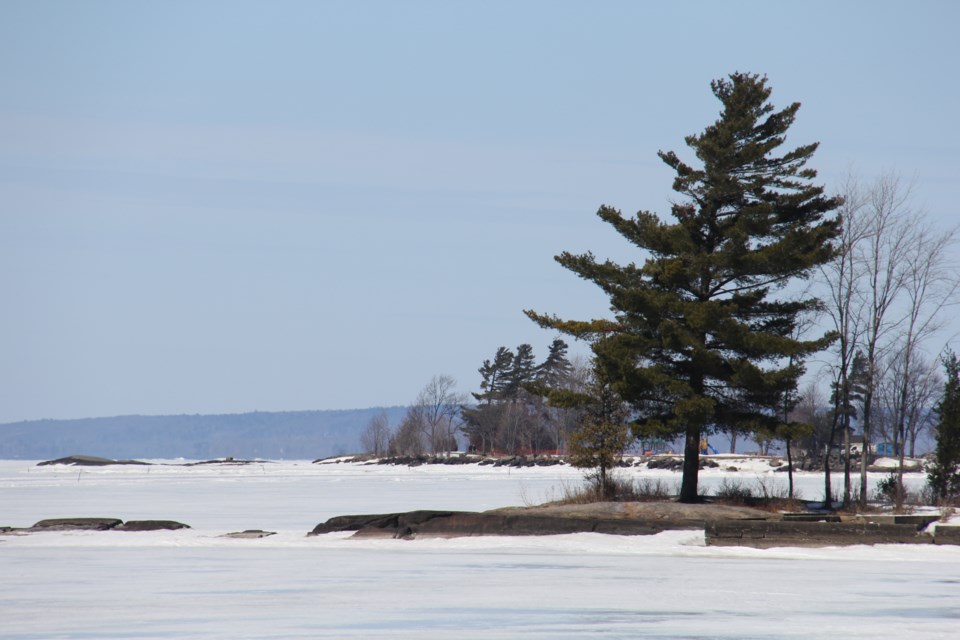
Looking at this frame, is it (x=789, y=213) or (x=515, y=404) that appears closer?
(x=789, y=213)

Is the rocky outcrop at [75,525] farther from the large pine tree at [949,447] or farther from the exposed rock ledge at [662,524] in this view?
the large pine tree at [949,447]

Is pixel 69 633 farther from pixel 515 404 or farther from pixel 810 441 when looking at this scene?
pixel 515 404

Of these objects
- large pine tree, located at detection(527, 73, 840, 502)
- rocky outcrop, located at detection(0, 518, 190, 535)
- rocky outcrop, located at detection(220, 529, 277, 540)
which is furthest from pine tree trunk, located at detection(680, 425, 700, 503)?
rocky outcrop, located at detection(0, 518, 190, 535)

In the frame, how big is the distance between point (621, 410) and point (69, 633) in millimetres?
23322

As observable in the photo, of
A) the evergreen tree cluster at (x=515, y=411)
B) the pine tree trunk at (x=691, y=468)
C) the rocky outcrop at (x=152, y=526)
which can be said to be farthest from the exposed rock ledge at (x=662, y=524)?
the evergreen tree cluster at (x=515, y=411)

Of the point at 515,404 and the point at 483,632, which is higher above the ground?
the point at 515,404

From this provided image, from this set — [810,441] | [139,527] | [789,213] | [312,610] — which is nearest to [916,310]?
[789,213]

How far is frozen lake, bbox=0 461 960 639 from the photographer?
497 inches

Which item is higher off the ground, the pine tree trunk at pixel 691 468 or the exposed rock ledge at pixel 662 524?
the pine tree trunk at pixel 691 468

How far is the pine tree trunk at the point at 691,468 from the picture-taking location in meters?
31.8

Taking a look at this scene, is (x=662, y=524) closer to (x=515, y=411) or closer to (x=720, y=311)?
(x=720, y=311)

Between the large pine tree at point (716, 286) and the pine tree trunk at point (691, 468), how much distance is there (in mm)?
35

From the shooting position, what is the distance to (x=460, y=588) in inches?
650

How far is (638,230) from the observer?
3372 cm
